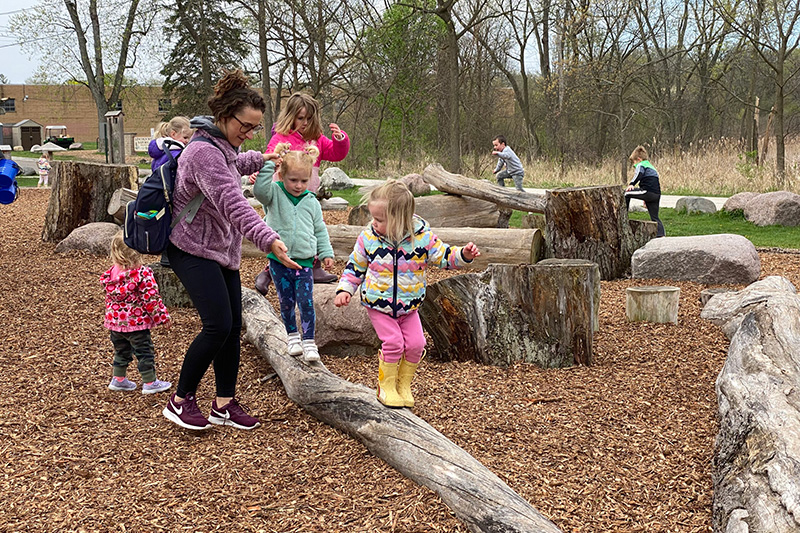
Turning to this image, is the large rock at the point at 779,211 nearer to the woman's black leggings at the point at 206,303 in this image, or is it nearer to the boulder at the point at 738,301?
the boulder at the point at 738,301

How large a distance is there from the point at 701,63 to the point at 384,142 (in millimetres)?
12028

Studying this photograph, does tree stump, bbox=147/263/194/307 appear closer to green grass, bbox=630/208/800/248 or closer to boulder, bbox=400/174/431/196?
green grass, bbox=630/208/800/248

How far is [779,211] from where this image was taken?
11.6m

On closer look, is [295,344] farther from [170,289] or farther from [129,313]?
[170,289]

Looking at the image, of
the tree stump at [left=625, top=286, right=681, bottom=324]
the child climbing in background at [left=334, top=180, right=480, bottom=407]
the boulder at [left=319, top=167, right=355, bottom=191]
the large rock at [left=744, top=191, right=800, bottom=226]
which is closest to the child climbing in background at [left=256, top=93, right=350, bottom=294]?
the child climbing in background at [left=334, top=180, right=480, bottom=407]

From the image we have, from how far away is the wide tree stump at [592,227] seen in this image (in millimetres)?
7824

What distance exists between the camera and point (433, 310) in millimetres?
4945

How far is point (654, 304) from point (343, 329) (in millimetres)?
2521

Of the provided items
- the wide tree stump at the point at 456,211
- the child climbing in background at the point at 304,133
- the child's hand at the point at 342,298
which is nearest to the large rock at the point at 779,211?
the wide tree stump at the point at 456,211

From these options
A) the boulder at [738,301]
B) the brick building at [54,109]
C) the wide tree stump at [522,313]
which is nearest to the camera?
the wide tree stump at [522,313]

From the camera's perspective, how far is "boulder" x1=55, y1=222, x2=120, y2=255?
879cm

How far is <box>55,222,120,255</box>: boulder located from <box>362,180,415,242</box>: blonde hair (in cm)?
600

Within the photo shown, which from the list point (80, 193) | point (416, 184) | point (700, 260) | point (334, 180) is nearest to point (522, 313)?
point (700, 260)

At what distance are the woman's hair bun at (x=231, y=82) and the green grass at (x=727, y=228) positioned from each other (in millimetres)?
8541
